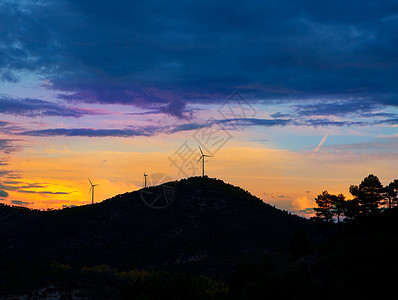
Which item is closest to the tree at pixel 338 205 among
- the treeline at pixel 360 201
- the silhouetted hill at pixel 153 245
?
the treeline at pixel 360 201

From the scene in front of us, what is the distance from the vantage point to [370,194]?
95.8 m

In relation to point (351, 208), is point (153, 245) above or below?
below

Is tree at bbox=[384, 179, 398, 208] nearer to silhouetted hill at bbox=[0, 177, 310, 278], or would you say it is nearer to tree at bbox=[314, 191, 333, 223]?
tree at bbox=[314, 191, 333, 223]

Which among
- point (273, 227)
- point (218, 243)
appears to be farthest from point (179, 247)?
point (273, 227)

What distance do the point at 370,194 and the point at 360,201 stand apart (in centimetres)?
282

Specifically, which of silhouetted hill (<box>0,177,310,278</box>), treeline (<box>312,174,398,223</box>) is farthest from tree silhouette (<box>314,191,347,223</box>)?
silhouetted hill (<box>0,177,310,278</box>)

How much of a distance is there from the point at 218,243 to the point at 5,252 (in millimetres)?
90761

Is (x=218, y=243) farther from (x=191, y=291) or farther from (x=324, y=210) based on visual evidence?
(x=191, y=291)

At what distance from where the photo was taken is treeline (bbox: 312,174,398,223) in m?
95.9

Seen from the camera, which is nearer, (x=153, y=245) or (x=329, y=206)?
(x=329, y=206)

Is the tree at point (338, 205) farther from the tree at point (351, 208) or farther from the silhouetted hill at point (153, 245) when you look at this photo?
the silhouetted hill at point (153, 245)

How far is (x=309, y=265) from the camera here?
8325 cm

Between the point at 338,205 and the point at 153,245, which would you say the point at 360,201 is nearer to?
the point at 338,205

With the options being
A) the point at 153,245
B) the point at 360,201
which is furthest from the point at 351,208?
the point at 153,245
